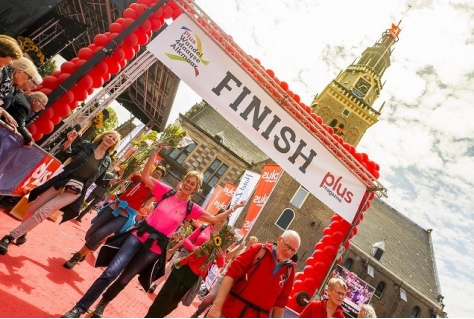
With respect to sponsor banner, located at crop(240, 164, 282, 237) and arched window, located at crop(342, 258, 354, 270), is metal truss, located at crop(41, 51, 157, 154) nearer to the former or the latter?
sponsor banner, located at crop(240, 164, 282, 237)

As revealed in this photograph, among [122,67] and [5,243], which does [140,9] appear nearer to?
[122,67]

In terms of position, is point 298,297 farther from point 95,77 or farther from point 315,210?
point 315,210

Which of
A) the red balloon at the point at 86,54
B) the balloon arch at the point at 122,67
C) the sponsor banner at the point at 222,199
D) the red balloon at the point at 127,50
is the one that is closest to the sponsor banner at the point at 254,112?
the balloon arch at the point at 122,67

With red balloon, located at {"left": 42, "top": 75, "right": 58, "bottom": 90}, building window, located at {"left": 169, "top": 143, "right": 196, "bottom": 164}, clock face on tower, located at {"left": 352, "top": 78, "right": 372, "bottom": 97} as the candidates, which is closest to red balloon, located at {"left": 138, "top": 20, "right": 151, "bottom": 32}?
red balloon, located at {"left": 42, "top": 75, "right": 58, "bottom": 90}

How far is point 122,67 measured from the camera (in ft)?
18.6

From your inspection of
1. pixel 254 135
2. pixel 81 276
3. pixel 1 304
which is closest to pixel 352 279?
pixel 254 135

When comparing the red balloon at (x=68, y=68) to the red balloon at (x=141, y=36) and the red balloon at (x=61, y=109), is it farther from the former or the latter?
the red balloon at (x=141, y=36)

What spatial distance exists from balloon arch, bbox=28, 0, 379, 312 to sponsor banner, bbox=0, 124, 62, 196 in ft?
2.60

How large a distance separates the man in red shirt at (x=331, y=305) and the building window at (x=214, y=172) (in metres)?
24.4

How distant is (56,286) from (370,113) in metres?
A: 36.9

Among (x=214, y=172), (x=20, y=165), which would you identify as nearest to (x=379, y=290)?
(x=214, y=172)

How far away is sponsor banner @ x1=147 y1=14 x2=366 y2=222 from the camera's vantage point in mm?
5625

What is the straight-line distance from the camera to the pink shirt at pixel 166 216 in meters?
3.73

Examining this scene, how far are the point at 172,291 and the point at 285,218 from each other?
23976 mm
